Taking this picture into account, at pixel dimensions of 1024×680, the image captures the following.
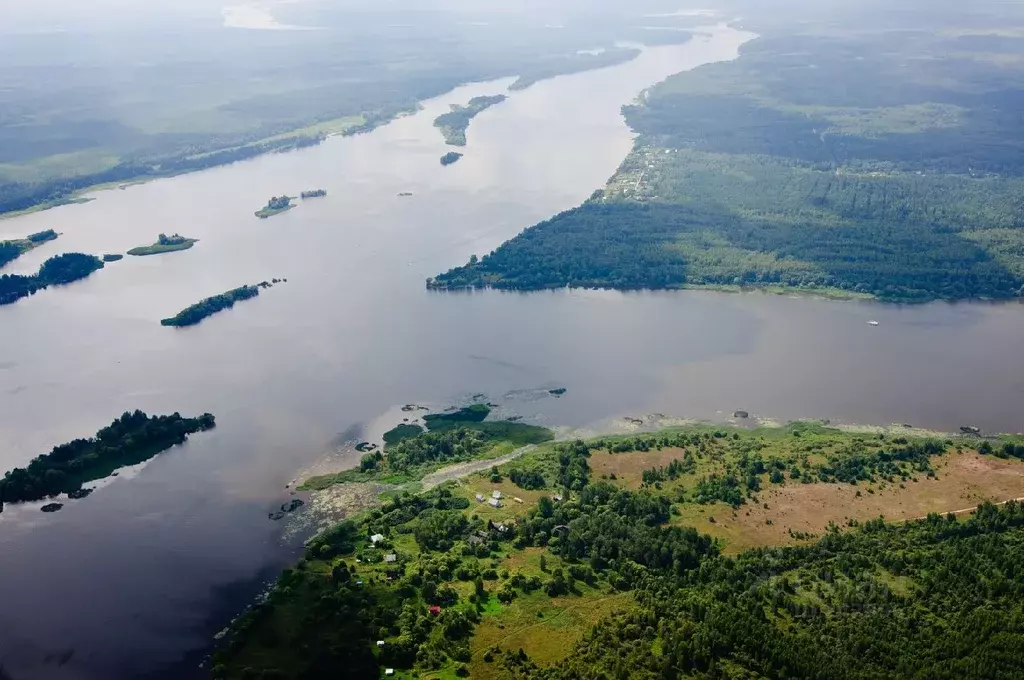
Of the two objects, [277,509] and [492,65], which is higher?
[492,65]

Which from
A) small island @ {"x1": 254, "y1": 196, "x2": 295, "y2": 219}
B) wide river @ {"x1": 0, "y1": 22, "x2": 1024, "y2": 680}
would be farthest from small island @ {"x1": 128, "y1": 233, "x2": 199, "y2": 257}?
small island @ {"x1": 254, "y1": 196, "x2": 295, "y2": 219}

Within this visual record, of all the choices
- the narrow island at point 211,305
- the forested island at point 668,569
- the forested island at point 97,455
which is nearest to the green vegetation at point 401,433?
the forested island at point 668,569

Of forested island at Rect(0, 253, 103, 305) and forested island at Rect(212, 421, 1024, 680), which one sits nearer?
forested island at Rect(212, 421, 1024, 680)

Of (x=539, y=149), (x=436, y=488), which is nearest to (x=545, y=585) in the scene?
(x=436, y=488)

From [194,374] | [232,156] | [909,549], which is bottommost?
[909,549]

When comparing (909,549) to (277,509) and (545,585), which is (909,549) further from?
(277,509)

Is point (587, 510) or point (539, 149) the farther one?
point (539, 149)

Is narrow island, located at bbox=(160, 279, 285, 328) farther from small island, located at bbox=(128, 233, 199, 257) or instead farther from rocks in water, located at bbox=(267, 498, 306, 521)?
rocks in water, located at bbox=(267, 498, 306, 521)
